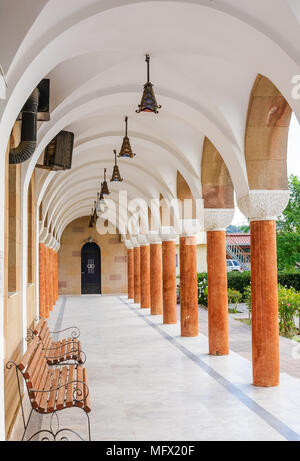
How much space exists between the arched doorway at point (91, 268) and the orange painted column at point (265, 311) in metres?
24.8

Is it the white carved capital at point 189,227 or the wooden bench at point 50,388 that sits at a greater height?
the white carved capital at point 189,227

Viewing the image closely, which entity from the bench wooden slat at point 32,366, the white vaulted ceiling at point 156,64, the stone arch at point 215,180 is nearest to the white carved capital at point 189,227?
the white vaulted ceiling at point 156,64

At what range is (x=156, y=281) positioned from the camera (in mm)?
16219

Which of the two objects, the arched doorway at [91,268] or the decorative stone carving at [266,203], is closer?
the decorative stone carving at [266,203]

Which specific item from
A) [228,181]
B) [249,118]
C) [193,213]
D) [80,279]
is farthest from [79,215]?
[249,118]

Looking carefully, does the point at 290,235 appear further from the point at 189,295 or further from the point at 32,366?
the point at 32,366

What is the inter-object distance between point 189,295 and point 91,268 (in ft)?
67.4

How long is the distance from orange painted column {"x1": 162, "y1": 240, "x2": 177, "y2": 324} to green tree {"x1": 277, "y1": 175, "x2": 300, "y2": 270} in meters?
15.4

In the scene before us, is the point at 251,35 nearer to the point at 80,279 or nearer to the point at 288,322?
the point at 288,322

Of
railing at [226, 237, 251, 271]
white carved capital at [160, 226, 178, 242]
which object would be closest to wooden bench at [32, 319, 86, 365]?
white carved capital at [160, 226, 178, 242]

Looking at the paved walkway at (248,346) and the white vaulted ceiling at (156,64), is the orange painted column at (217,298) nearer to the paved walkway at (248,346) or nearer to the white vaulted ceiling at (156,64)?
the paved walkway at (248,346)

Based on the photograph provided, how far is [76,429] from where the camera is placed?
17.2ft

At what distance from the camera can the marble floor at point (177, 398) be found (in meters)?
5.14

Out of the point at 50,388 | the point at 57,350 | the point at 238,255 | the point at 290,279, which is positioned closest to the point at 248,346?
the point at 57,350
